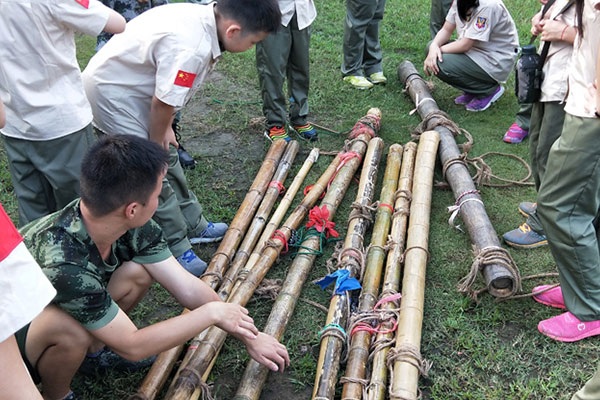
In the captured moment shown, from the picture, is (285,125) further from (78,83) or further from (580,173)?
(580,173)

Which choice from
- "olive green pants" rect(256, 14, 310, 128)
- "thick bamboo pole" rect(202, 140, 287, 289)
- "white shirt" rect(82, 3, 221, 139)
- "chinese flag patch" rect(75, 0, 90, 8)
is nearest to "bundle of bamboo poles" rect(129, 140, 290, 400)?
"thick bamboo pole" rect(202, 140, 287, 289)

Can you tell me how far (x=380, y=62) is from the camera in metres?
6.21

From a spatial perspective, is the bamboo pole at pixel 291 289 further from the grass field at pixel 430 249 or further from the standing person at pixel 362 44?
the standing person at pixel 362 44

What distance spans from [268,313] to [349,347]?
1.96 feet

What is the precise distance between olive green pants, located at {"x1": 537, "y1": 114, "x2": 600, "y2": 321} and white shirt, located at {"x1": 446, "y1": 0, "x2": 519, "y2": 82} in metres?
2.78

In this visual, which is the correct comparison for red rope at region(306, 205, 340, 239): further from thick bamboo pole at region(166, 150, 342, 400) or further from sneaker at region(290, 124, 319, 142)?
sneaker at region(290, 124, 319, 142)

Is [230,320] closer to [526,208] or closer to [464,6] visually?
[526,208]

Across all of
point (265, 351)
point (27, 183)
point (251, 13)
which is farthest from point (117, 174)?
point (251, 13)

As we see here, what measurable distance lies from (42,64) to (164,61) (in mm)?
582

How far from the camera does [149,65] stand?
9.84ft

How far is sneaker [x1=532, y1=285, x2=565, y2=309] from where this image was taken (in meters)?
3.14

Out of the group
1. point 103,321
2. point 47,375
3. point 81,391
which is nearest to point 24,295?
point 103,321

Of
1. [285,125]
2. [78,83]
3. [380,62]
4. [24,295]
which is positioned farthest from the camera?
[380,62]

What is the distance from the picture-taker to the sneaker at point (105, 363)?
2.67 m
